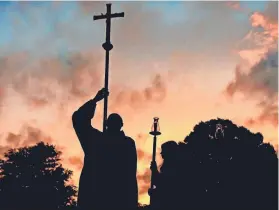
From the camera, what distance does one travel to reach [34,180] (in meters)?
65.6

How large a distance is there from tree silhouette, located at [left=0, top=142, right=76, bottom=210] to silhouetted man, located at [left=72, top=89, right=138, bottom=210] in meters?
53.5

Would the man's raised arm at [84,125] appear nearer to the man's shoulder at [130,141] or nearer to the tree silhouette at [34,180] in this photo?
the man's shoulder at [130,141]

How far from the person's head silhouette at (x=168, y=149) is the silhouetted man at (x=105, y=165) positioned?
39.0 m

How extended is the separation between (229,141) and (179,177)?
5840mm

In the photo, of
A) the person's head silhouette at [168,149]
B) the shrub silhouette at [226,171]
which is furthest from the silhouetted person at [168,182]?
the shrub silhouette at [226,171]

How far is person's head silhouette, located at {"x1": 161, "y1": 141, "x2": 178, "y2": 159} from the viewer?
48.7m

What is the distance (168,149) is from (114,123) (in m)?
39.3

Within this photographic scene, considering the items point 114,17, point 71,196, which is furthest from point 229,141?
point 114,17

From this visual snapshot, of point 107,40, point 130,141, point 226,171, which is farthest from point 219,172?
point 130,141

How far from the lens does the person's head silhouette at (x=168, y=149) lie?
160 feet

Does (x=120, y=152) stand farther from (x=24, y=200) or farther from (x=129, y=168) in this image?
(x=24, y=200)

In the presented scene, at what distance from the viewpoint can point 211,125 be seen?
2025 inches

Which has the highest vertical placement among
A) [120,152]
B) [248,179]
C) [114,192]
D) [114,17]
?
[248,179]

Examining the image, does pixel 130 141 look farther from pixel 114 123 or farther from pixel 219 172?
pixel 219 172
